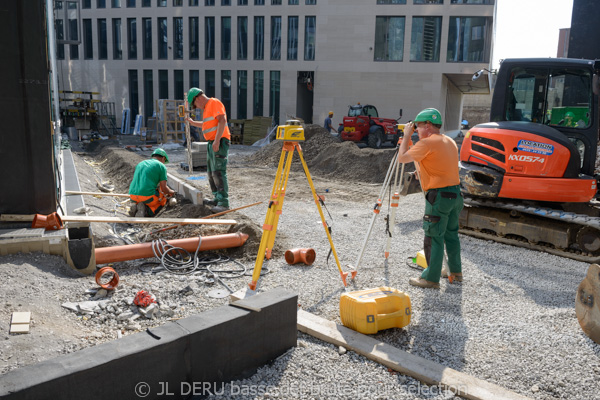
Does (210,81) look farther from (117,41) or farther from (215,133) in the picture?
(215,133)

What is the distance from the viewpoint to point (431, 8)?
3228cm

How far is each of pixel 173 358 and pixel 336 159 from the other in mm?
15399

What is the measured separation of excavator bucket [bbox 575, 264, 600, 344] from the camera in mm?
4250

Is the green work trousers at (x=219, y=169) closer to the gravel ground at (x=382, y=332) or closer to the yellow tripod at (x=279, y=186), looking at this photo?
the gravel ground at (x=382, y=332)

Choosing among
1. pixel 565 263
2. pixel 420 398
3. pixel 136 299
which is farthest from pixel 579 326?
pixel 136 299

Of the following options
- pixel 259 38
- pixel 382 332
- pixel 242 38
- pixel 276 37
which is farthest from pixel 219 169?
pixel 242 38

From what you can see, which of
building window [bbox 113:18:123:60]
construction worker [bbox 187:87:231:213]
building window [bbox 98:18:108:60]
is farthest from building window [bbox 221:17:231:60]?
construction worker [bbox 187:87:231:213]

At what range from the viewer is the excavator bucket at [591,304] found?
425 centimetres

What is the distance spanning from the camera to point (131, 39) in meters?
39.5

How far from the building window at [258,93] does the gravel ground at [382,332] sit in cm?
2957

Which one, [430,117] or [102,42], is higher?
[102,42]

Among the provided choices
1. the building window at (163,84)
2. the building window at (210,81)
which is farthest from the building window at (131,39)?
the building window at (210,81)

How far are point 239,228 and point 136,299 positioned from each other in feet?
8.00

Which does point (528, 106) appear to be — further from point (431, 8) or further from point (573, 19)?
point (431, 8)
